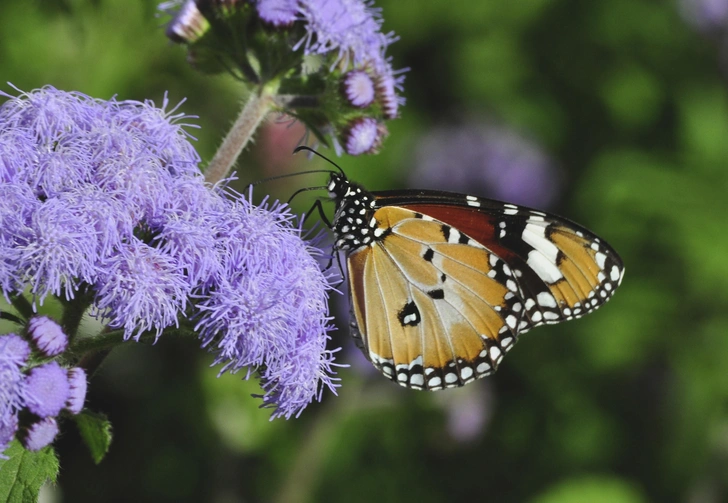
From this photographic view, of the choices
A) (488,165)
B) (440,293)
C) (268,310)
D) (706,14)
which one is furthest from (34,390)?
(706,14)

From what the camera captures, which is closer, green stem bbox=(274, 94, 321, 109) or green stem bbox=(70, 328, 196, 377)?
green stem bbox=(70, 328, 196, 377)

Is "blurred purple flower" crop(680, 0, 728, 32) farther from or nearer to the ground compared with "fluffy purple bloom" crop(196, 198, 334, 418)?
farther from the ground

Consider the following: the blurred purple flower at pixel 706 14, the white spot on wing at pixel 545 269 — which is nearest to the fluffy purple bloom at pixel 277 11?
the white spot on wing at pixel 545 269

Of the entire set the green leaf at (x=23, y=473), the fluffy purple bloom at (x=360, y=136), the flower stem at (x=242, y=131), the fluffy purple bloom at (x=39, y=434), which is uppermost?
the fluffy purple bloom at (x=360, y=136)

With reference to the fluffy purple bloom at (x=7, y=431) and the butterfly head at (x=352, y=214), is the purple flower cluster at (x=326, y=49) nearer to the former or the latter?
the butterfly head at (x=352, y=214)

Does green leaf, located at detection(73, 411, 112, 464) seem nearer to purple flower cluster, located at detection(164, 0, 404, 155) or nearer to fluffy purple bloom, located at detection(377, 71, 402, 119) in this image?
purple flower cluster, located at detection(164, 0, 404, 155)

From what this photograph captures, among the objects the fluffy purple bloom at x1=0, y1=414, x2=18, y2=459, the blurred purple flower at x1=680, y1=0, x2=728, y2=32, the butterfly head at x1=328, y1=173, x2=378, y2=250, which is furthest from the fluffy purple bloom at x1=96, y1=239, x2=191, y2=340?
the blurred purple flower at x1=680, y1=0, x2=728, y2=32
